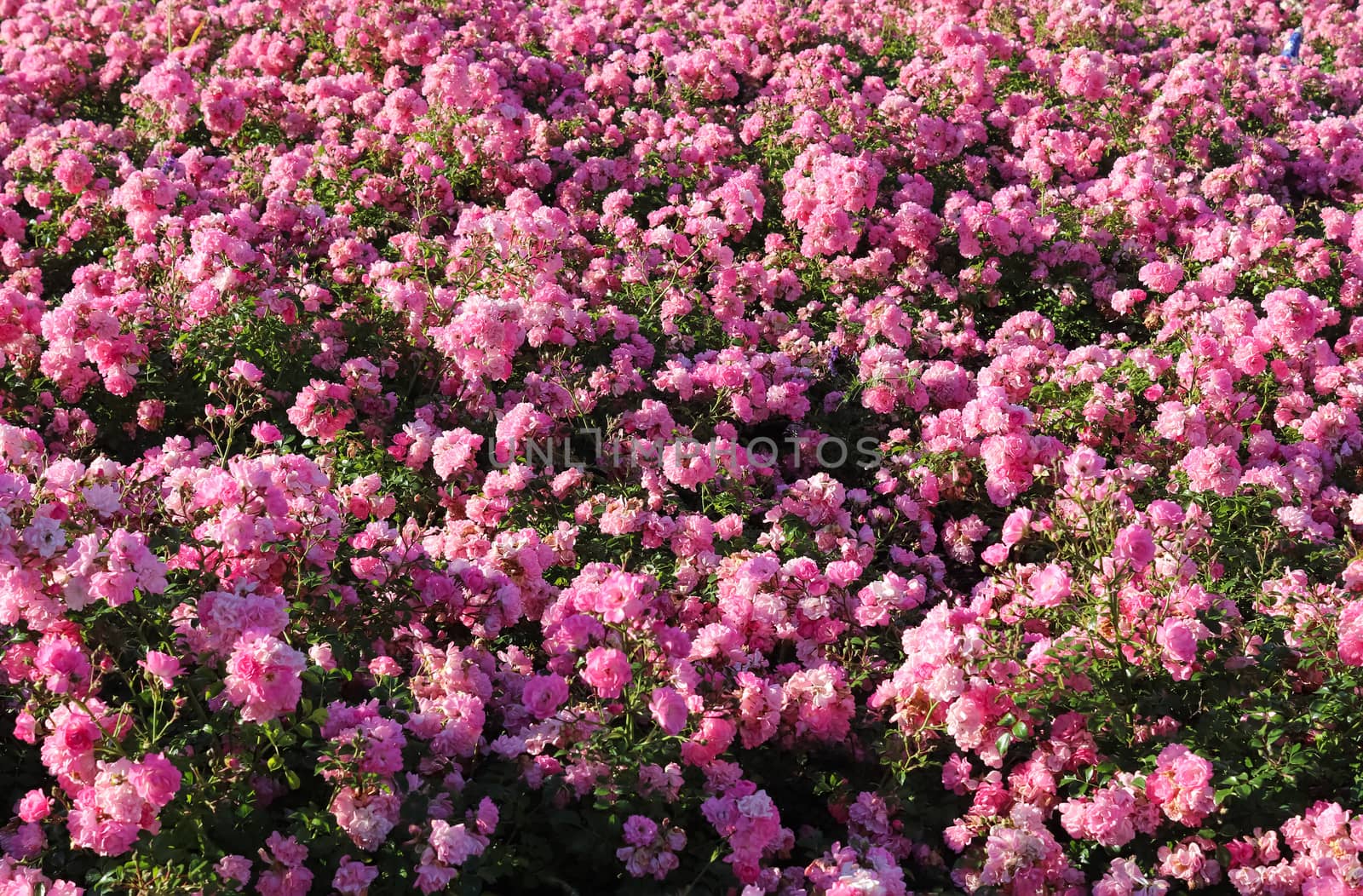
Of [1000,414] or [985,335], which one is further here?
[985,335]

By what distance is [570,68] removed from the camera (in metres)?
7.59

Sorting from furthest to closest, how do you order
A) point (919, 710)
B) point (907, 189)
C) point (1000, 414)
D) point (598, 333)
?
1. point (907, 189)
2. point (598, 333)
3. point (1000, 414)
4. point (919, 710)

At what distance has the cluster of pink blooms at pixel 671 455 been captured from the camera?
2.67 m

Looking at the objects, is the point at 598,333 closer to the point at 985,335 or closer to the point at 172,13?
Answer: the point at 985,335

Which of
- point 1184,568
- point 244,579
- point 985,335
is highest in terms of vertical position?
point 244,579

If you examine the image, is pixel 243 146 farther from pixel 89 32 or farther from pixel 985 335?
pixel 985 335

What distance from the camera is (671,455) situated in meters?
4.11

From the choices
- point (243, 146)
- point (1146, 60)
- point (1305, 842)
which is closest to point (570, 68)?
point (243, 146)

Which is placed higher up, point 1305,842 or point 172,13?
point 172,13

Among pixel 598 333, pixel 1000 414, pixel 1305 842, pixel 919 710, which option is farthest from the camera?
pixel 598 333

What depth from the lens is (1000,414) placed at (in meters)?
4.23

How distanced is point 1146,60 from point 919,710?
663 cm

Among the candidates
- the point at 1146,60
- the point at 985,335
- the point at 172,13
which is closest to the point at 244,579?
the point at 985,335

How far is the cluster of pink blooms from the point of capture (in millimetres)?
2666
